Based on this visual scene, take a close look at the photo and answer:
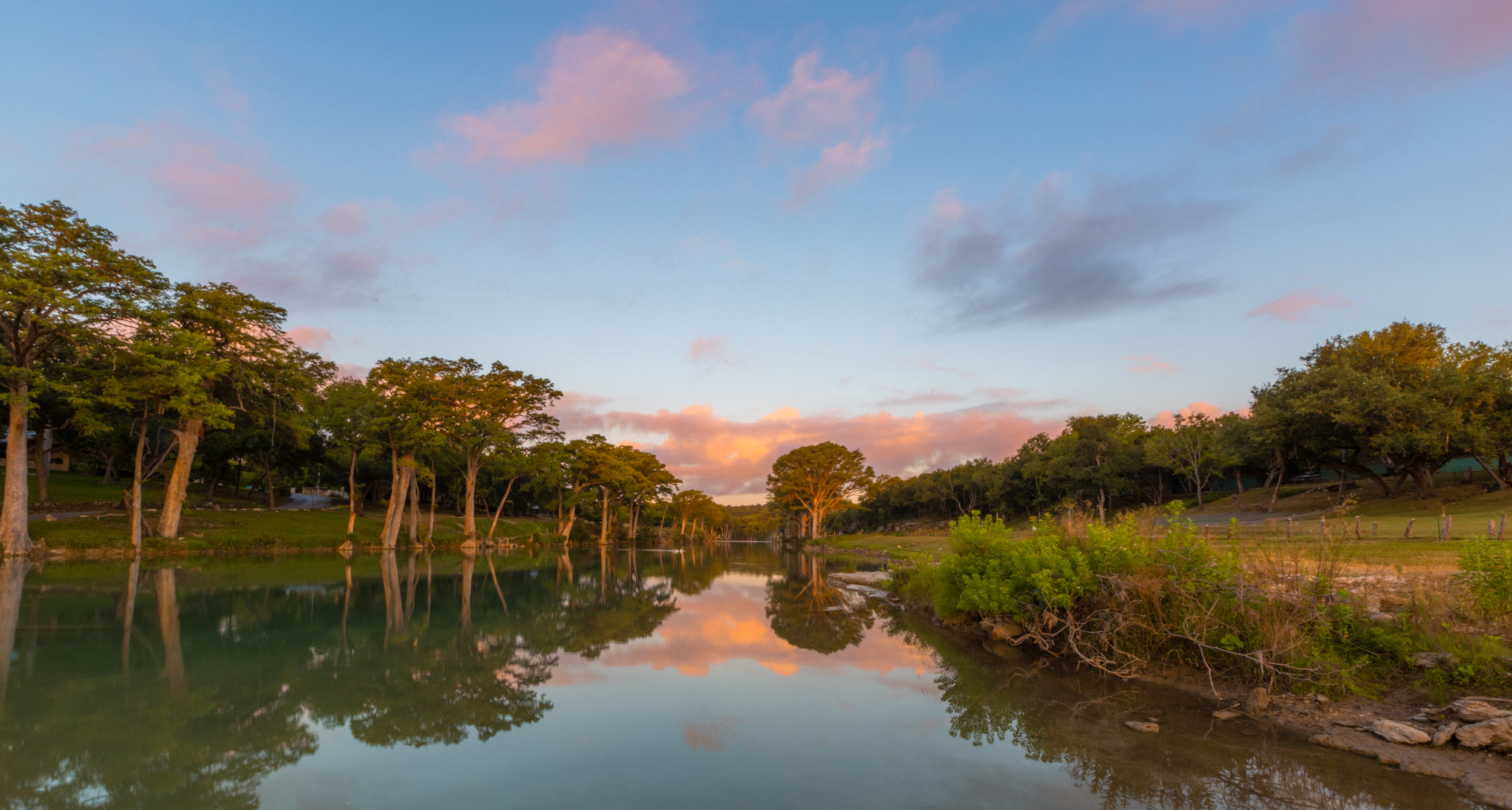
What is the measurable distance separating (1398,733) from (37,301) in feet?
130

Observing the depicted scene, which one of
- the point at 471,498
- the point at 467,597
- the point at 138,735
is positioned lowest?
the point at 467,597

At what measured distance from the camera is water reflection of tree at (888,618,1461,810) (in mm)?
6273

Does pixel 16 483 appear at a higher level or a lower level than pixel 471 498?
higher

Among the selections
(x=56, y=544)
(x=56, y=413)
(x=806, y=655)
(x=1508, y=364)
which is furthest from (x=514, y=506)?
(x=1508, y=364)

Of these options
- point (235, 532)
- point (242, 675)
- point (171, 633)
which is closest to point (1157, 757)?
point (242, 675)

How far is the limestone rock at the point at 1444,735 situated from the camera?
7.34m

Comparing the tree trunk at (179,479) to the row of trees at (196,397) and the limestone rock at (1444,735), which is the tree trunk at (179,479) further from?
the limestone rock at (1444,735)

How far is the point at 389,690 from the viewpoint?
982cm

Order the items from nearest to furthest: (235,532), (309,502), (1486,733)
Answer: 1. (1486,733)
2. (235,532)
3. (309,502)

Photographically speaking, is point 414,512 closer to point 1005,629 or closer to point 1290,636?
point 1005,629

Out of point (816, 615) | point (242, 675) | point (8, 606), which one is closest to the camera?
point (242, 675)

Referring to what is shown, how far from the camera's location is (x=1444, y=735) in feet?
24.1

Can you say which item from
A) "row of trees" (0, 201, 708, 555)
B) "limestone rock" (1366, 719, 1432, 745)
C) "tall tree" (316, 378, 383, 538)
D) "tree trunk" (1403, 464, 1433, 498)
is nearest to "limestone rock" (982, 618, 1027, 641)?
"limestone rock" (1366, 719, 1432, 745)

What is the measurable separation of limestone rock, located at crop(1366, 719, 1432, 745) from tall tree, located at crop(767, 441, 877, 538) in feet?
226
